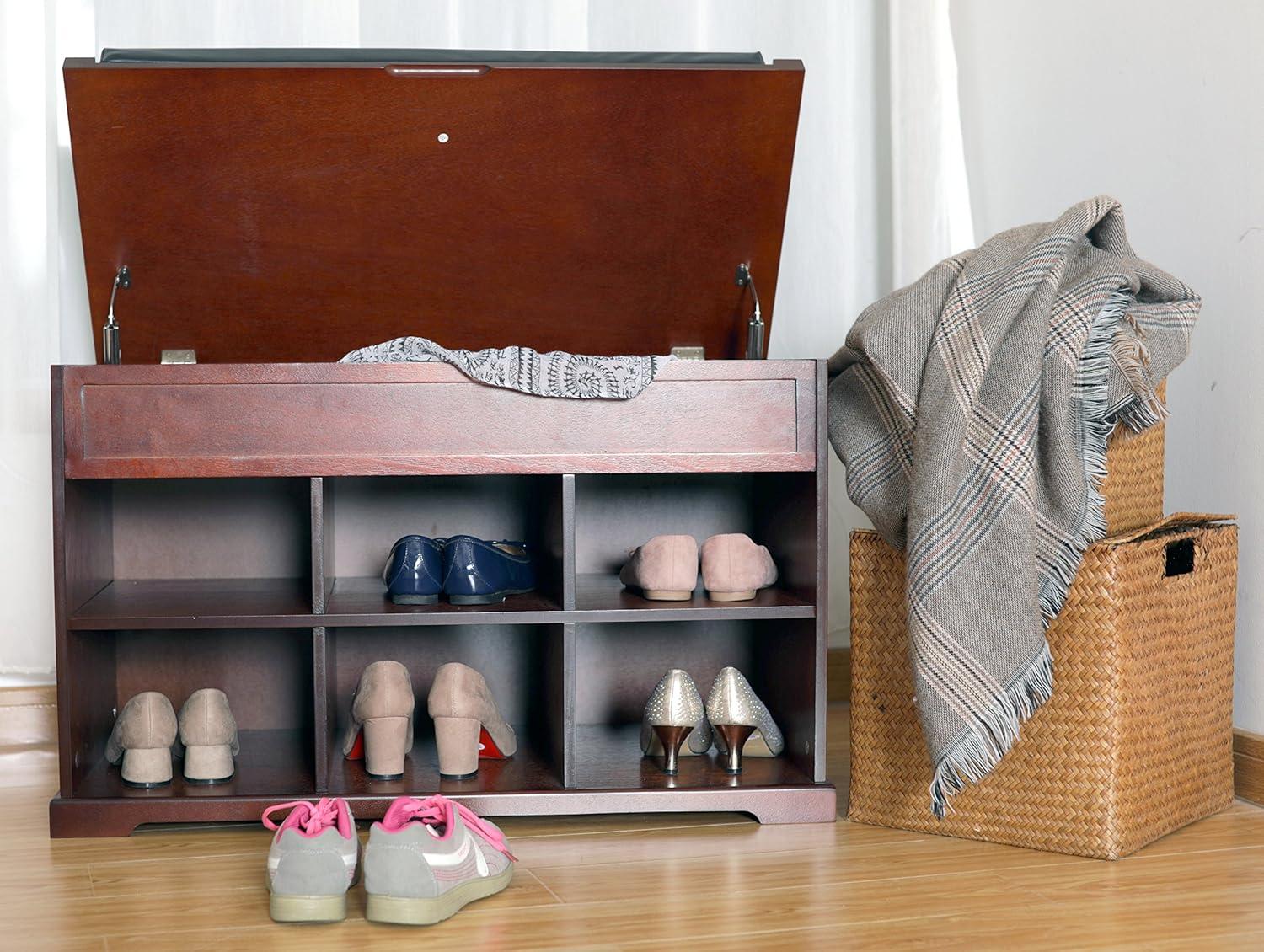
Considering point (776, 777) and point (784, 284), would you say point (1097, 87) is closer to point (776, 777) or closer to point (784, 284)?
point (784, 284)

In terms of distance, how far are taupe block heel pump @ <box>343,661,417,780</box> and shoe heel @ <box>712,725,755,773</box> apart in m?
0.42

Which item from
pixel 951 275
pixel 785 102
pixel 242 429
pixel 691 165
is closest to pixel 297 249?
pixel 242 429

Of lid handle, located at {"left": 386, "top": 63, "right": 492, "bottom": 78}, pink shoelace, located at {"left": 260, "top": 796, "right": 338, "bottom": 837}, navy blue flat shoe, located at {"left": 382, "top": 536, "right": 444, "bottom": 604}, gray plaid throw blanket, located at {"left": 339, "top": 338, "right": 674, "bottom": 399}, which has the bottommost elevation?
pink shoelace, located at {"left": 260, "top": 796, "right": 338, "bottom": 837}

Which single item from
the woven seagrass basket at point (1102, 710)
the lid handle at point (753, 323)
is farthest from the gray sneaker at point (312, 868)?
the lid handle at point (753, 323)

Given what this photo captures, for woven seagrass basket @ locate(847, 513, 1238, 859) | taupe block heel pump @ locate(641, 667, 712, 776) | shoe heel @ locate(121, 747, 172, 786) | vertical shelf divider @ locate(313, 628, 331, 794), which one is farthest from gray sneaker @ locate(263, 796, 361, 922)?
woven seagrass basket @ locate(847, 513, 1238, 859)

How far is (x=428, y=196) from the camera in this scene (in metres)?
1.87

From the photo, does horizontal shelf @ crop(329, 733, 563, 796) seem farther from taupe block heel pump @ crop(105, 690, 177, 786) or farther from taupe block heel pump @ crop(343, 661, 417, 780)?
taupe block heel pump @ crop(105, 690, 177, 786)

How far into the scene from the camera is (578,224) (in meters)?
1.92

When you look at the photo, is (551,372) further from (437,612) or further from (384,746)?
(384,746)

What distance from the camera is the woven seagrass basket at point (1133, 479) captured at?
1653mm

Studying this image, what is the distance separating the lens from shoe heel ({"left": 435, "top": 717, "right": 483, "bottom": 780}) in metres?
1.70

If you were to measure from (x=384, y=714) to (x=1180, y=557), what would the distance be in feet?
3.45

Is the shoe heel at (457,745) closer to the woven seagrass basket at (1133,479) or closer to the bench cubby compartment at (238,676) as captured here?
the bench cubby compartment at (238,676)

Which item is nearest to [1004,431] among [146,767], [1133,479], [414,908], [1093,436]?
[1093,436]
